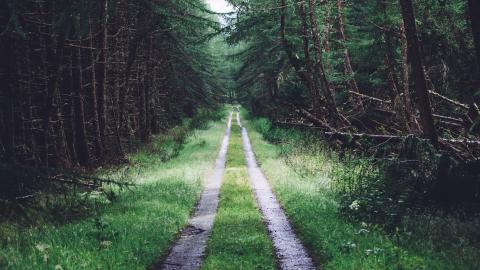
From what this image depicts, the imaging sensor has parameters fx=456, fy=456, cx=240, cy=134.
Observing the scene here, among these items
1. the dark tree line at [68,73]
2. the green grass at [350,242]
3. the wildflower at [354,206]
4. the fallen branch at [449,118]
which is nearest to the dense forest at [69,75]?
the dark tree line at [68,73]

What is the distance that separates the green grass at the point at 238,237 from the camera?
26.9 feet

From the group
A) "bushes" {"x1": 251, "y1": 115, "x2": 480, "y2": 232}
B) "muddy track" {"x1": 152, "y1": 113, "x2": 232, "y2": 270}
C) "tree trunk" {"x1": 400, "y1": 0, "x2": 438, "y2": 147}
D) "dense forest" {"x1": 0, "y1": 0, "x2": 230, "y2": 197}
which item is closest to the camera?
"muddy track" {"x1": 152, "y1": 113, "x2": 232, "y2": 270}

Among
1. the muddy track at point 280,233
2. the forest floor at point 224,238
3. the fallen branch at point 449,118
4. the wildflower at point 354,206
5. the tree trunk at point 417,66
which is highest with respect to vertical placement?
the tree trunk at point 417,66

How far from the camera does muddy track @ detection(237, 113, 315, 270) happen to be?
8.39 m

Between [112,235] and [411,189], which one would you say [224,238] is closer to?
[112,235]

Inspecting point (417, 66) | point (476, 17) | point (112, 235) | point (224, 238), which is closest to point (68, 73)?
point (112, 235)

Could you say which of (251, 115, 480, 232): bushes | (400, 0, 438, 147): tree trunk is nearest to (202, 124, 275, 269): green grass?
→ (251, 115, 480, 232): bushes

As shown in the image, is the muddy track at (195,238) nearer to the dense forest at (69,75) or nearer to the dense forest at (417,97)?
the dense forest at (69,75)

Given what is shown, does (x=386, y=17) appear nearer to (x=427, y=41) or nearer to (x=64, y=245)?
(x=427, y=41)

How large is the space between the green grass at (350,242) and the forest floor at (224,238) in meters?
0.02

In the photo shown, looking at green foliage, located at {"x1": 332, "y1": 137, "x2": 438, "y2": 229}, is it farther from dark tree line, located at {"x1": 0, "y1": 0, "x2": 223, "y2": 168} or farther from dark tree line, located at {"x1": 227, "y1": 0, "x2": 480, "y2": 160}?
dark tree line, located at {"x1": 0, "y1": 0, "x2": 223, "y2": 168}

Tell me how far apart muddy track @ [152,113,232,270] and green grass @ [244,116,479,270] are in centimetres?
215

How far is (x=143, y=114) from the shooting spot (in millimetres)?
33625

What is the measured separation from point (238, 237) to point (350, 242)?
98.4 inches
